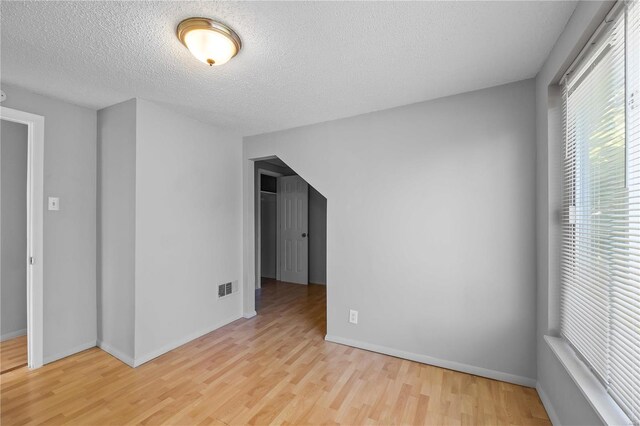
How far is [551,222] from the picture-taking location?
73.4 inches

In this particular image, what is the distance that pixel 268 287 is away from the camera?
208 inches

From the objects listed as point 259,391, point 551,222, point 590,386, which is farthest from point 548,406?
point 259,391

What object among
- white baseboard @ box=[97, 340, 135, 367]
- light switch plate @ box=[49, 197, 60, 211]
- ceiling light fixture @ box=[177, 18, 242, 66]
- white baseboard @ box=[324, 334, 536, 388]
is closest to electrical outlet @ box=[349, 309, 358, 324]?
white baseboard @ box=[324, 334, 536, 388]

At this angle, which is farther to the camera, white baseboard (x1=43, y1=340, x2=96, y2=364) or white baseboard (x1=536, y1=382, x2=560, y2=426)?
white baseboard (x1=43, y1=340, x2=96, y2=364)

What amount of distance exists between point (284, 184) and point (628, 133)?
16.5 ft

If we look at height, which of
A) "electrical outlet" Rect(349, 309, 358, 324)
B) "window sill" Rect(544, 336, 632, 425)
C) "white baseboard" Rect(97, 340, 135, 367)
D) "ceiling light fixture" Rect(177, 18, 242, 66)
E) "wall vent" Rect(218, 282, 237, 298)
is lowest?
"white baseboard" Rect(97, 340, 135, 367)

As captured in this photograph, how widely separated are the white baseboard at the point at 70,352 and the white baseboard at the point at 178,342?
74 cm

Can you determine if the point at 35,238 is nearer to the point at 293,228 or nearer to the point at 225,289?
the point at 225,289

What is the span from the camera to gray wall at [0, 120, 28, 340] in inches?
119

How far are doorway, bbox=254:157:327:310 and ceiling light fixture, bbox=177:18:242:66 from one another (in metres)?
3.64

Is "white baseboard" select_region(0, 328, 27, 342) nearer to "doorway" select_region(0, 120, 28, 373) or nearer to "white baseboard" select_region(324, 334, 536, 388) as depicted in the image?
"doorway" select_region(0, 120, 28, 373)

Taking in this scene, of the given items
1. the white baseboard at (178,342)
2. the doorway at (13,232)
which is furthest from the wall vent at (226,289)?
the doorway at (13,232)

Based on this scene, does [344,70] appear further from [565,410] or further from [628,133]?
[565,410]

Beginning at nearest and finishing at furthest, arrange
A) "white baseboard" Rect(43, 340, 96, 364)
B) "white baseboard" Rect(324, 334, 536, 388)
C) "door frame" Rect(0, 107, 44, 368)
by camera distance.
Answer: "white baseboard" Rect(324, 334, 536, 388) < "door frame" Rect(0, 107, 44, 368) < "white baseboard" Rect(43, 340, 96, 364)
